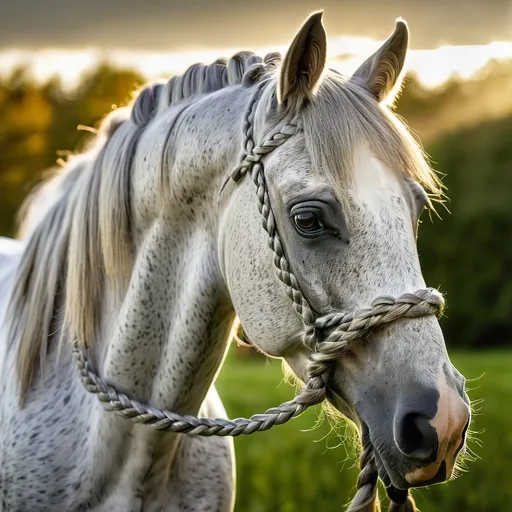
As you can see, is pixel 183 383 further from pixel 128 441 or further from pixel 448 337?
pixel 448 337

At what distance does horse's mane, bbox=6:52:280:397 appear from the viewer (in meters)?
2.30

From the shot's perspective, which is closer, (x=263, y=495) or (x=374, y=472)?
(x=374, y=472)

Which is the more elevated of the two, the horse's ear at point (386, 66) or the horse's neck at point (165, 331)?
the horse's ear at point (386, 66)

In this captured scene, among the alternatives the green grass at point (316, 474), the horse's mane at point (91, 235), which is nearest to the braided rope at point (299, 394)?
the horse's mane at point (91, 235)

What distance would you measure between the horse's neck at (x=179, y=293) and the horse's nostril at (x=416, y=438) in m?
0.68

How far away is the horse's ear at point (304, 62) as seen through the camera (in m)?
1.90

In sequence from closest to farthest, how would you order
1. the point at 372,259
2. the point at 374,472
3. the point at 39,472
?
the point at 372,259
the point at 374,472
the point at 39,472

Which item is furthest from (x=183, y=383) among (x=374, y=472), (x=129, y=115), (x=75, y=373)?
(x=129, y=115)

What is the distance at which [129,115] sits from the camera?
8.17 ft

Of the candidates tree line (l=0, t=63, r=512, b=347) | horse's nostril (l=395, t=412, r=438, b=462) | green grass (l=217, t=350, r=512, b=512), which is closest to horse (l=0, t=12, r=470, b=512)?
horse's nostril (l=395, t=412, r=438, b=462)

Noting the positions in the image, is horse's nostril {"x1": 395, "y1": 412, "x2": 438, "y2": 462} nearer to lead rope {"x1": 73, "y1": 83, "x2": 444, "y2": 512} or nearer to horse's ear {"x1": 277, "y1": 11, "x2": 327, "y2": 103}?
lead rope {"x1": 73, "y1": 83, "x2": 444, "y2": 512}

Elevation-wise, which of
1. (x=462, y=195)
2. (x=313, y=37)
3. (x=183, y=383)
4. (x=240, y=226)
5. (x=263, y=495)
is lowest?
(x=263, y=495)

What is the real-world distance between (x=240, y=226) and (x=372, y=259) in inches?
16.0

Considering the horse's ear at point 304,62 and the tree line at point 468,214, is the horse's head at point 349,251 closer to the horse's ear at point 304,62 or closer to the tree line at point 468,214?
the horse's ear at point 304,62
